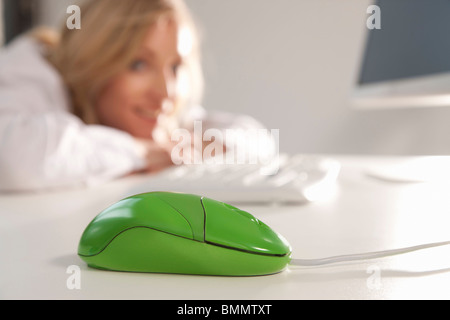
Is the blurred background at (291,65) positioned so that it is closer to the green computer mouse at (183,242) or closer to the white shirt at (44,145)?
the white shirt at (44,145)

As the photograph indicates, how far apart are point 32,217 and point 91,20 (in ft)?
2.48

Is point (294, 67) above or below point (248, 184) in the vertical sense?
above

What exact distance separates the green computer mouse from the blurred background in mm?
1311

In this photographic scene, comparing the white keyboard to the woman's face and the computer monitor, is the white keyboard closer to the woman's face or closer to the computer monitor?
the computer monitor

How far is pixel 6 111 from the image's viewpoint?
33.0 inches

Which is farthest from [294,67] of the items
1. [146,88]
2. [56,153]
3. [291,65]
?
[56,153]

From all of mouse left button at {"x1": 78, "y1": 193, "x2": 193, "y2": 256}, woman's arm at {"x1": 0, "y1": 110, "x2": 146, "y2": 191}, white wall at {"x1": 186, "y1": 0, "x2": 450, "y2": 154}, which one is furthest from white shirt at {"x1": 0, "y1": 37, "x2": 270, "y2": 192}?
white wall at {"x1": 186, "y1": 0, "x2": 450, "y2": 154}

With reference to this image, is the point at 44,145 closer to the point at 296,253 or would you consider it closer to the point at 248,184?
the point at 248,184

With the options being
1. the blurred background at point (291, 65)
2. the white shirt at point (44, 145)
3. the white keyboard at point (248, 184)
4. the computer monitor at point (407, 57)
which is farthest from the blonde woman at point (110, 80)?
the blurred background at point (291, 65)

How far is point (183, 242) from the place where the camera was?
30cm

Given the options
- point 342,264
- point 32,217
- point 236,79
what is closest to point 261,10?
point 236,79

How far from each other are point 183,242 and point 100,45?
2.97 ft

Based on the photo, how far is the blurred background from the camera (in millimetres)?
1764

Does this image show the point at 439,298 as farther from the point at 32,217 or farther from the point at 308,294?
the point at 32,217
